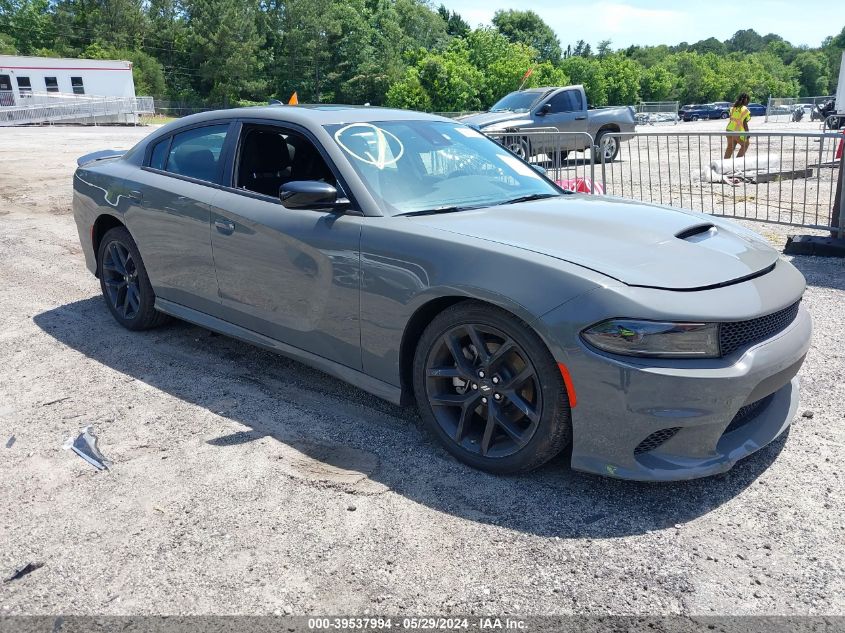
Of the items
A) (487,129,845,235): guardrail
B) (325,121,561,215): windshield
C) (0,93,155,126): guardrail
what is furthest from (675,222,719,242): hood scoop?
(0,93,155,126): guardrail

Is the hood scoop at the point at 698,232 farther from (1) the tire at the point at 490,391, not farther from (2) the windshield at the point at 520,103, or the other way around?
(2) the windshield at the point at 520,103

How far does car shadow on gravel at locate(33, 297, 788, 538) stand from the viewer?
2.97 metres

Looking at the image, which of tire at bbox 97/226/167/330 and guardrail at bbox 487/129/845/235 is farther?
guardrail at bbox 487/129/845/235

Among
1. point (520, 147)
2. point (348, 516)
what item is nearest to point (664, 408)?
point (348, 516)

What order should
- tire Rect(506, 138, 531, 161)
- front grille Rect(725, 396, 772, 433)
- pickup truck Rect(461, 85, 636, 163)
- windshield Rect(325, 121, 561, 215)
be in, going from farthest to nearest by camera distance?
1. pickup truck Rect(461, 85, 636, 163)
2. tire Rect(506, 138, 531, 161)
3. windshield Rect(325, 121, 561, 215)
4. front grille Rect(725, 396, 772, 433)

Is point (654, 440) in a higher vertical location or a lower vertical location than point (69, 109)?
lower

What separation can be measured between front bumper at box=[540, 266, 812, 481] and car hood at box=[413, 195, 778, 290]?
0.33 m

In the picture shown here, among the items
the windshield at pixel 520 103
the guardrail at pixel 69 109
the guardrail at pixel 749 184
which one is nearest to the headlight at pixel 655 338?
the guardrail at pixel 749 184

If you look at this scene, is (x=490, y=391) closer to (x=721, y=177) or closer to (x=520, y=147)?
(x=520, y=147)

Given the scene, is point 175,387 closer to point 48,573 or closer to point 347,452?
point 347,452

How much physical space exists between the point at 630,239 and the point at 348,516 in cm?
173

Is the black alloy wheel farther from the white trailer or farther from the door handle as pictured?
the white trailer

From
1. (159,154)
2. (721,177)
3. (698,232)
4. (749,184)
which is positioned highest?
(159,154)

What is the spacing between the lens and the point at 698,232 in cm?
351
